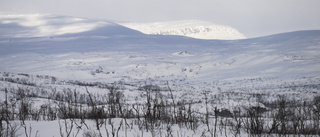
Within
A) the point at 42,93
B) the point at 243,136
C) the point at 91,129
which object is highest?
the point at 91,129

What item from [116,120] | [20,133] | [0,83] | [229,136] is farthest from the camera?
[0,83]

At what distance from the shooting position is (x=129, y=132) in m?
10.0

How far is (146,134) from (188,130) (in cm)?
220

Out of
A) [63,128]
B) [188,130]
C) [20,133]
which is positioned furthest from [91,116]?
[188,130]

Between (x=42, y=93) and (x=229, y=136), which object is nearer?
(x=229, y=136)

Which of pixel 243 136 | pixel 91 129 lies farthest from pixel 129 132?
pixel 243 136

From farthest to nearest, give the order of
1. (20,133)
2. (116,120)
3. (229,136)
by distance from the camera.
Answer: (116,120) < (229,136) < (20,133)

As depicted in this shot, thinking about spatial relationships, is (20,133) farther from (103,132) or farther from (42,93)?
(42,93)

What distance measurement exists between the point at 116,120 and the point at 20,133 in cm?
390

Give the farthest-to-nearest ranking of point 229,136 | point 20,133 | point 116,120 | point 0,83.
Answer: point 0,83
point 116,120
point 229,136
point 20,133

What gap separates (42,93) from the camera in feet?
370

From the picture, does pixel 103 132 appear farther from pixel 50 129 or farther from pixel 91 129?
pixel 50 129

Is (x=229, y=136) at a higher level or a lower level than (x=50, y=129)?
lower

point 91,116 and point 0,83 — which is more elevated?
point 91,116
